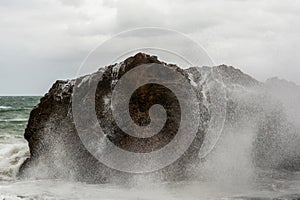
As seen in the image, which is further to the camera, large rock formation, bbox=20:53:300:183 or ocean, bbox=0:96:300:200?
large rock formation, bbox=20:53:300:183

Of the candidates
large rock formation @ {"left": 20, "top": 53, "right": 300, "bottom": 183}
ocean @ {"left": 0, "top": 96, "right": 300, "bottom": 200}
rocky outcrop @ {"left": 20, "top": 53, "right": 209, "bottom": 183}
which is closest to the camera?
ocean @ {"left": 0, "top": 96, "right": 300, "bottom": 200}

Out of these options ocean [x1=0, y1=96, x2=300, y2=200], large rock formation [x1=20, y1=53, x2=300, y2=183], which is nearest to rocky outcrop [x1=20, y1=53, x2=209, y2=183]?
large rock formation [x1=20, y1=53, x2=300, y2=183]

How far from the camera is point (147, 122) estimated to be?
1034 centimetres

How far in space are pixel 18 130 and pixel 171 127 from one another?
48.9 ft

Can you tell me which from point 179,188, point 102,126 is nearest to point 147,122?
point 102,126

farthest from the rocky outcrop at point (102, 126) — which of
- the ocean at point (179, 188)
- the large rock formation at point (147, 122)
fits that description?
the ocean at point (179, 188)

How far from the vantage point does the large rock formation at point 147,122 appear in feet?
34.1

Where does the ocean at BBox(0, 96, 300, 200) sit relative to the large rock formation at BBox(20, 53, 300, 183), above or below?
below

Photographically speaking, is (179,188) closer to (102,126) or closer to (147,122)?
(147,122)

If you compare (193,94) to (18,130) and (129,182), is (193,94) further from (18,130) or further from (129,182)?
(18,130)

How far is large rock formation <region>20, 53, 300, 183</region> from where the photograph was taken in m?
10.4

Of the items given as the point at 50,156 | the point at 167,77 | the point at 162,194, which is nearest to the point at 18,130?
the point at 50,156

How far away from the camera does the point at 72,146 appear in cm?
1123

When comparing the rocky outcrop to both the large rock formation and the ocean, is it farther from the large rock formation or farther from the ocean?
the ocean
